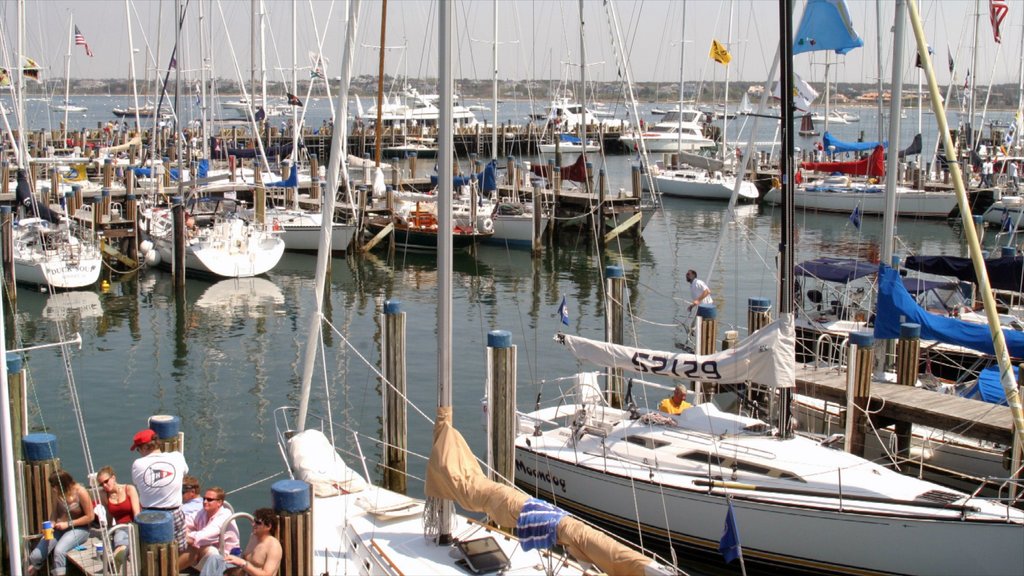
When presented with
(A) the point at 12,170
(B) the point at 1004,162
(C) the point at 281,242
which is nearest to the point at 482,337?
(C) the point at 281,242

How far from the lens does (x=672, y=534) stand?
1527 centimetres

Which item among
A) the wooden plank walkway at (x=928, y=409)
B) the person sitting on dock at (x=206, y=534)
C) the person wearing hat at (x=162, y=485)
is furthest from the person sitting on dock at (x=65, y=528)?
the wooden plank walkway at (x=928, y=409)

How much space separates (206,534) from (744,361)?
777cm

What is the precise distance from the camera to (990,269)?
23.9 m

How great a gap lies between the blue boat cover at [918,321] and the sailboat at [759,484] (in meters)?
3.38

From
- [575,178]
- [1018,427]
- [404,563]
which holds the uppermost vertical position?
[575,178]

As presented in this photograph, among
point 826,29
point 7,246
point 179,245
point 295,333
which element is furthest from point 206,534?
point 179,245

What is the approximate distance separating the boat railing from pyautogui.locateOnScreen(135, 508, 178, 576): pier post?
1225 centimetres

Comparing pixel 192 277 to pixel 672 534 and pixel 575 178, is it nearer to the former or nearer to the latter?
pixel 575 178

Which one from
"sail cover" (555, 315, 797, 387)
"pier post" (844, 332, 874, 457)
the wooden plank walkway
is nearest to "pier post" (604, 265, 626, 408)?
the wooden plank walkway

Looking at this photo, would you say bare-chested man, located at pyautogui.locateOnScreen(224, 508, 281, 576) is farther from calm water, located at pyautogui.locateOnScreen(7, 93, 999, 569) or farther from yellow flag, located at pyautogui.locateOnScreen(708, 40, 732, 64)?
yellow flag, located at pyautogui.locateOnScreen(708, 40, 732, 64)

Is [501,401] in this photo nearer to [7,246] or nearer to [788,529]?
[788,529]

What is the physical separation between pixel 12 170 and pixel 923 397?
132 feet

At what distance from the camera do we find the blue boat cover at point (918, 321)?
1823cm
